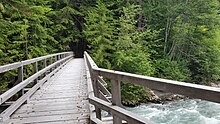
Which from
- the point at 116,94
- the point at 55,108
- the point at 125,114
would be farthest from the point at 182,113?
the point at 125,114

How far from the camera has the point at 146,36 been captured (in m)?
19.7

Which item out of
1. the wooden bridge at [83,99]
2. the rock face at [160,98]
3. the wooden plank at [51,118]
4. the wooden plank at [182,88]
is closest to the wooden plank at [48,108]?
the wooden bridge at [83,99]

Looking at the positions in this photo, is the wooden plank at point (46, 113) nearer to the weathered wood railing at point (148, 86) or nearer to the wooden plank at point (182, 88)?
the weathered wood railing at point (148, 86)

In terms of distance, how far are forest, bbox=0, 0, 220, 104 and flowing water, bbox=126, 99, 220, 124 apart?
2141 mm

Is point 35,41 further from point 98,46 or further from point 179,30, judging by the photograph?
point 179,30

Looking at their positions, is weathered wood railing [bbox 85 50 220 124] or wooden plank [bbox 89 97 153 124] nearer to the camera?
weathered wood railing [bbox 85 50 220 124]

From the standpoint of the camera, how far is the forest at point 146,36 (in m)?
16.5

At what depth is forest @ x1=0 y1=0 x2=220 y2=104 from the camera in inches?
651

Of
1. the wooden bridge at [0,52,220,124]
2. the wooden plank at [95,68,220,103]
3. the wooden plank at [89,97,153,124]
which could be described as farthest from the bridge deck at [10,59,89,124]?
the wooden plank at [95,68,220,103]

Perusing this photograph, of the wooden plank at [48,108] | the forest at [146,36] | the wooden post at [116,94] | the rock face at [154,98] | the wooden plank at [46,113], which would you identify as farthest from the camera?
the forest at [146,36]

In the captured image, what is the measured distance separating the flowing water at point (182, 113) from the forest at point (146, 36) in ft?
7.03

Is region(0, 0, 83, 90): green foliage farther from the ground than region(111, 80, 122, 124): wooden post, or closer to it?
farther from the ground

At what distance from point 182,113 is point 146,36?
983 centimetres

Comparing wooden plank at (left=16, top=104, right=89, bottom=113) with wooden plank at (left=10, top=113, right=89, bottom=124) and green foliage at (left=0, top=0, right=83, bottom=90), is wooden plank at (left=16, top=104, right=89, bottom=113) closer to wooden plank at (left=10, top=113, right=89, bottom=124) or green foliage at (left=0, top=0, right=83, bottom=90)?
wooden plank at (left=10, top=113, right=89, bottom=124)
